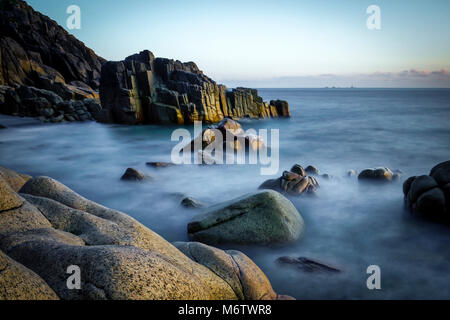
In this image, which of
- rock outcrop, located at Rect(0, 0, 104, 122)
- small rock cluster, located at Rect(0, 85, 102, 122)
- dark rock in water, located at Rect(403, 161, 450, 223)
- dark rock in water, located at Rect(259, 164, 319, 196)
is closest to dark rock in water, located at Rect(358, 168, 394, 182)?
dark rock in water, located at Rect(259, 164, 319, 196)

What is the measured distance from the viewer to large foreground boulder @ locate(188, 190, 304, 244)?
5750mm

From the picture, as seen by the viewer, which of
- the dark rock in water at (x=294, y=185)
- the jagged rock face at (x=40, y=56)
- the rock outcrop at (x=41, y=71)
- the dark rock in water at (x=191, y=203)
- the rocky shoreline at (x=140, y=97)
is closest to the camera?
the dark rock in water at (x=191, y=203)

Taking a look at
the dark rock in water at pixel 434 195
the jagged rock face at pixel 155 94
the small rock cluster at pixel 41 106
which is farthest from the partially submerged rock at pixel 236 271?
the small rock cluster at pixel 41 106

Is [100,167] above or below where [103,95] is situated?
below

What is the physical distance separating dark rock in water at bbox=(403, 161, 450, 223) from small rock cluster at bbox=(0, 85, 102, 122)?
27.6 meters

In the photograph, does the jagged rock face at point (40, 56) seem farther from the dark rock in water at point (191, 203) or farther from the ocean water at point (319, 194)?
the dark rock in water at point (191, 203)

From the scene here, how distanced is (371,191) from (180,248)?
707 cm

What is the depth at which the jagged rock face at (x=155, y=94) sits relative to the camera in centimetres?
2597

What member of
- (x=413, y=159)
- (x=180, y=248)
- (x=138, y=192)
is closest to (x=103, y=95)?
(x=138, y=192)

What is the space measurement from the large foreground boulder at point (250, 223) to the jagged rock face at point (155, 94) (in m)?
20.6

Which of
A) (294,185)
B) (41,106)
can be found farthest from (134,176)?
(41,106)

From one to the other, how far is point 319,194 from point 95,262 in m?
7.33

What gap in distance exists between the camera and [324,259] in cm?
544

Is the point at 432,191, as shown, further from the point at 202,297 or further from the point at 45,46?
the point at 45,46
